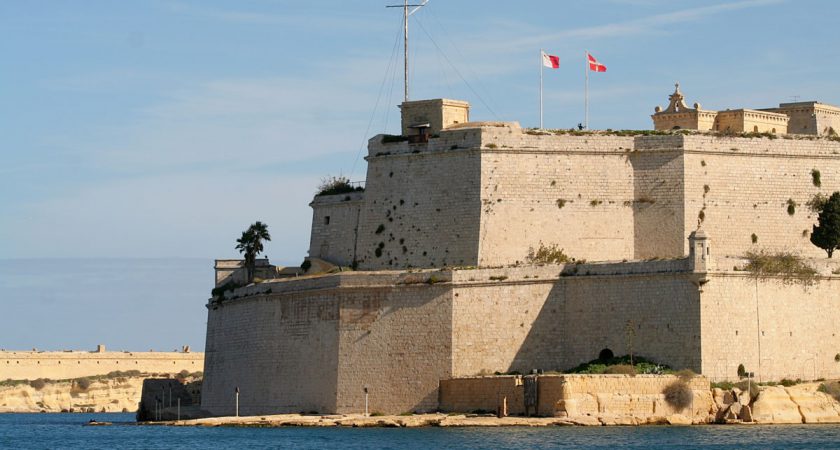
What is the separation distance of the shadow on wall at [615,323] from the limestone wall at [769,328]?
21.7 inches

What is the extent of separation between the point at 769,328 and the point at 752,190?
608 cm

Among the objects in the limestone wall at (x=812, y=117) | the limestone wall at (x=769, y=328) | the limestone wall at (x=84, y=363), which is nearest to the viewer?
the limestone wall at (x=769, y=328)

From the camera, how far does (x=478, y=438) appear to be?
44750 millimetres

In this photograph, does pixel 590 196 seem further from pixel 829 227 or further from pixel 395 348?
pixel 395 348

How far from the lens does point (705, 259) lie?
48.2 meters

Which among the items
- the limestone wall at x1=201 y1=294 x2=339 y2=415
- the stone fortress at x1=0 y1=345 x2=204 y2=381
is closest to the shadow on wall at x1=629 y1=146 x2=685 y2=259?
the limestone wall at x1=201 y1=294 x2=339 y2=415

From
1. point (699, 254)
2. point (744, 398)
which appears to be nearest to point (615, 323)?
point (699, 254)

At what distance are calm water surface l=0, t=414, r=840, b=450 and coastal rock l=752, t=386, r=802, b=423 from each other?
1.02ft

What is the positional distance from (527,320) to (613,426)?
481cm

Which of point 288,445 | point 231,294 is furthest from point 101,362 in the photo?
point 288,445

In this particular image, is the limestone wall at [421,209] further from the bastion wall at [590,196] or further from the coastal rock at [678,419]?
the coastal rock at [678,419]

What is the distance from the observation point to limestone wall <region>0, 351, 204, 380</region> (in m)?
87.9

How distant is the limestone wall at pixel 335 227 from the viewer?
2205 inches

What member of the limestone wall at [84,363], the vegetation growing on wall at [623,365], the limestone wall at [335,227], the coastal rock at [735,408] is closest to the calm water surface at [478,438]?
the coastal rock at [735,408]
